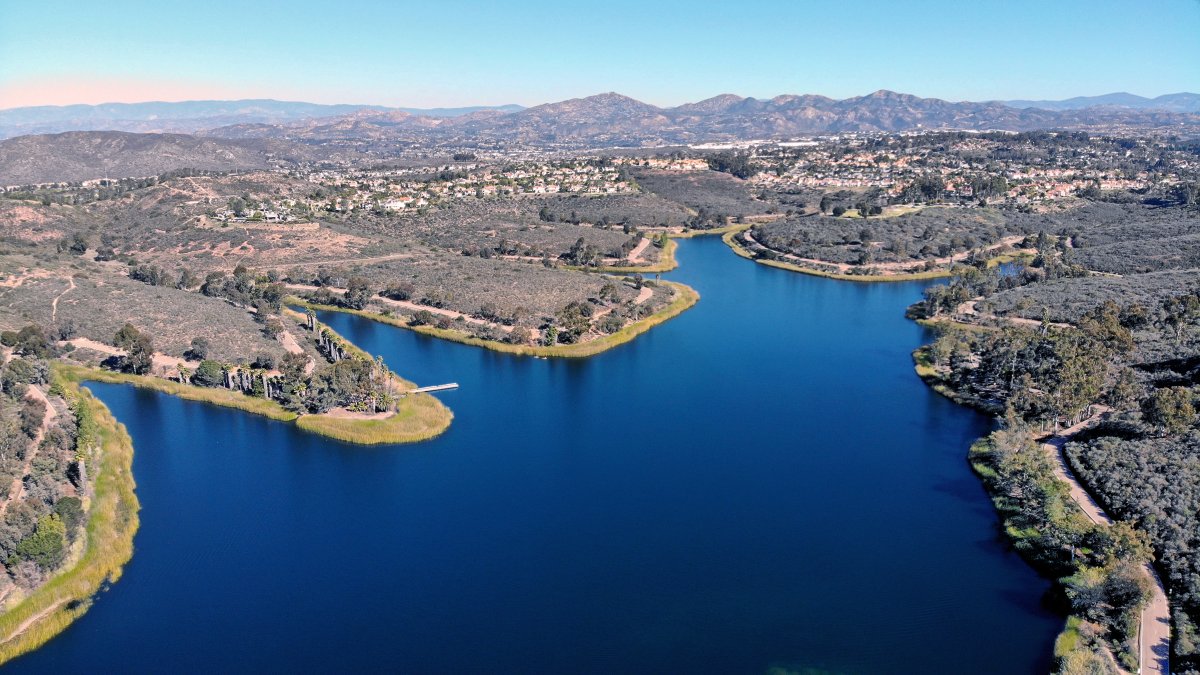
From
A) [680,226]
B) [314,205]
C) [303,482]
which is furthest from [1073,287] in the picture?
[314,205]

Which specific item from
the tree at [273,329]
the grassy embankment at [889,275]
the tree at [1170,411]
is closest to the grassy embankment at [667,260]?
the grassy embankment at [889,275]

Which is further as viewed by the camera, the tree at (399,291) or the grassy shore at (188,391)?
the tree at (399,291)

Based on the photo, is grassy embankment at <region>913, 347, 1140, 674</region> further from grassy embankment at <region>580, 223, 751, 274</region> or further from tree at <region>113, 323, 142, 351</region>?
tree at <region>113, 323, 142, 351</region>

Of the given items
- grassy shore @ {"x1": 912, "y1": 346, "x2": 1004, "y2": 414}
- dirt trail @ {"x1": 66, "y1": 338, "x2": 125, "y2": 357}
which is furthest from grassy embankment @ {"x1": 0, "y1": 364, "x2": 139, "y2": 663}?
grassy shore @ {"x1": 912, "y1": 346, "x2": 1004, "y2": 414}

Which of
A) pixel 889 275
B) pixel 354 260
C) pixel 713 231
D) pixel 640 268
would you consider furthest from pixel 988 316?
pixel 354 260

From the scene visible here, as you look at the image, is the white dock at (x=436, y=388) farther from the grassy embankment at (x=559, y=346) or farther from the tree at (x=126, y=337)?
the tree at (x=126, y=337)

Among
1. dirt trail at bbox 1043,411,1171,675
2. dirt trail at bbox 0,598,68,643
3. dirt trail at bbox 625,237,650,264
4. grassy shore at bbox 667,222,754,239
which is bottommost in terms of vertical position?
dirt trail at bbox 0,598,68,643

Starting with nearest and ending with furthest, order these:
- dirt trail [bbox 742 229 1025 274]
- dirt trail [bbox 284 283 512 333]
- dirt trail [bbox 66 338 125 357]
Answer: dirt trail [bbox 66 338 125 357]
dirt trail [bbox 284 283 512 333]
dirt trail [bbox 742 229 1025 274]

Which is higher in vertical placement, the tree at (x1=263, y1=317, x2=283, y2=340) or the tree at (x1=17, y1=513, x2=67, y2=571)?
the tree at (x1=263, y1=317, x2=283, y2=340)
